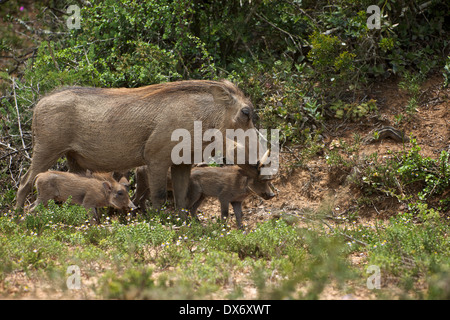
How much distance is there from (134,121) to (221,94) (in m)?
1.10

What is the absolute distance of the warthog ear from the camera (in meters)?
7.42

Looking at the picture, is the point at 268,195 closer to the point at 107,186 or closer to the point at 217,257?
the point at 107,186

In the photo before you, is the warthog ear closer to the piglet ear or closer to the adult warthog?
the adult warthog

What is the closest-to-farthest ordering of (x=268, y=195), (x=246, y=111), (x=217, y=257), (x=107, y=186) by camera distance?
1. (x=217, y=257)
2. (x=246, y=111)
3. (x=107, y=186)
4. (x=268, y=195)

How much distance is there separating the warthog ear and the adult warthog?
0.04ft

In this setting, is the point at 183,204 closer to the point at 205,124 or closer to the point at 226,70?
the point at 205,124

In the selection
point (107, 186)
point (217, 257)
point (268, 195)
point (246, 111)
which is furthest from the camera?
point (268, 195)

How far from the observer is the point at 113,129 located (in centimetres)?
744

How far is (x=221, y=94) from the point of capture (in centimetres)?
743

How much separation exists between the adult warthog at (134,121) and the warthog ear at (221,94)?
12 mm

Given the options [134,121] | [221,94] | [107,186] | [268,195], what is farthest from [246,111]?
[107,186]

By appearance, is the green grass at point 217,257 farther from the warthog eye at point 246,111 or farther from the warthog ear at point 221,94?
the warthog ear at point 221,94

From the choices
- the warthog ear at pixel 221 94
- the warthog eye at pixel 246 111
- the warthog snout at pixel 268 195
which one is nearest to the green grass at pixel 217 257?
the warthog snout at pixel 268 195

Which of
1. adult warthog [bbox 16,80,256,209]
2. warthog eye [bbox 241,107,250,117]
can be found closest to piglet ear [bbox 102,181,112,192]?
adult warthog [bbox 16,80,256,209]
